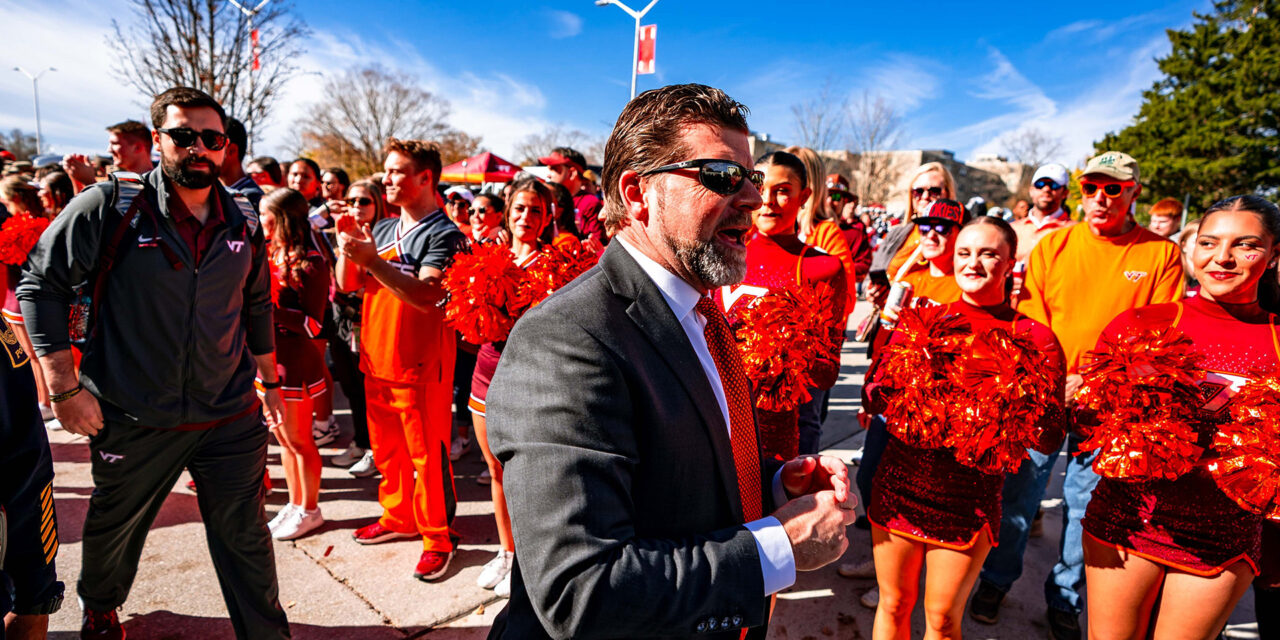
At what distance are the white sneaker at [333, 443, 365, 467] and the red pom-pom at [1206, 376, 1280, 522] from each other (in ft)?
18.2

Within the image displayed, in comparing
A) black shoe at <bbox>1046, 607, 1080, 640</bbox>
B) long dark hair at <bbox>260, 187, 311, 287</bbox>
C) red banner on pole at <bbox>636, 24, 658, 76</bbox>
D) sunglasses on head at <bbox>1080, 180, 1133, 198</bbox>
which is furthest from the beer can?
red banner on pole at <bbox>636, 24, 658, 76</bbox>

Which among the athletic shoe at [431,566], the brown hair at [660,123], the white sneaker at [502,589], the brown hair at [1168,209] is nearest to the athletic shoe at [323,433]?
the athletic shoe at [431,566]

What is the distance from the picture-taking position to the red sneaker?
12.9ft

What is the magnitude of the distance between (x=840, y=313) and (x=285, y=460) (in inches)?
144

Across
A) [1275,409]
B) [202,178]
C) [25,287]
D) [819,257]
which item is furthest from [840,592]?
[25,287]

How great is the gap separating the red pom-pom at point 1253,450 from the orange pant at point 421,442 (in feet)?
11.9

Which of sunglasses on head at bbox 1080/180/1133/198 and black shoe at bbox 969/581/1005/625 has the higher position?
sunglasses on head at bbox 1080/180/1133/198

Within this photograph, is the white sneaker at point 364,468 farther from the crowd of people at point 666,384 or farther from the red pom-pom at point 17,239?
the red pom-pom at point 17,239

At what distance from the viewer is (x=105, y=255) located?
2.46 metres

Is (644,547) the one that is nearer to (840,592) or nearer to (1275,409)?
(1275,409)

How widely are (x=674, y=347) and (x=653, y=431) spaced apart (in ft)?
0.61

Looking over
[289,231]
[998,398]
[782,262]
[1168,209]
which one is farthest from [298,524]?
[1168,209]

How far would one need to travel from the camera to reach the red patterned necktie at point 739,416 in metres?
1.38

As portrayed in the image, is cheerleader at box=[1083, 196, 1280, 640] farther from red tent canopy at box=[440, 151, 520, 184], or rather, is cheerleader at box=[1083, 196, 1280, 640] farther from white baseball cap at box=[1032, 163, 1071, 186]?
red tent canopy at box=[440, 151, 520, 184]
